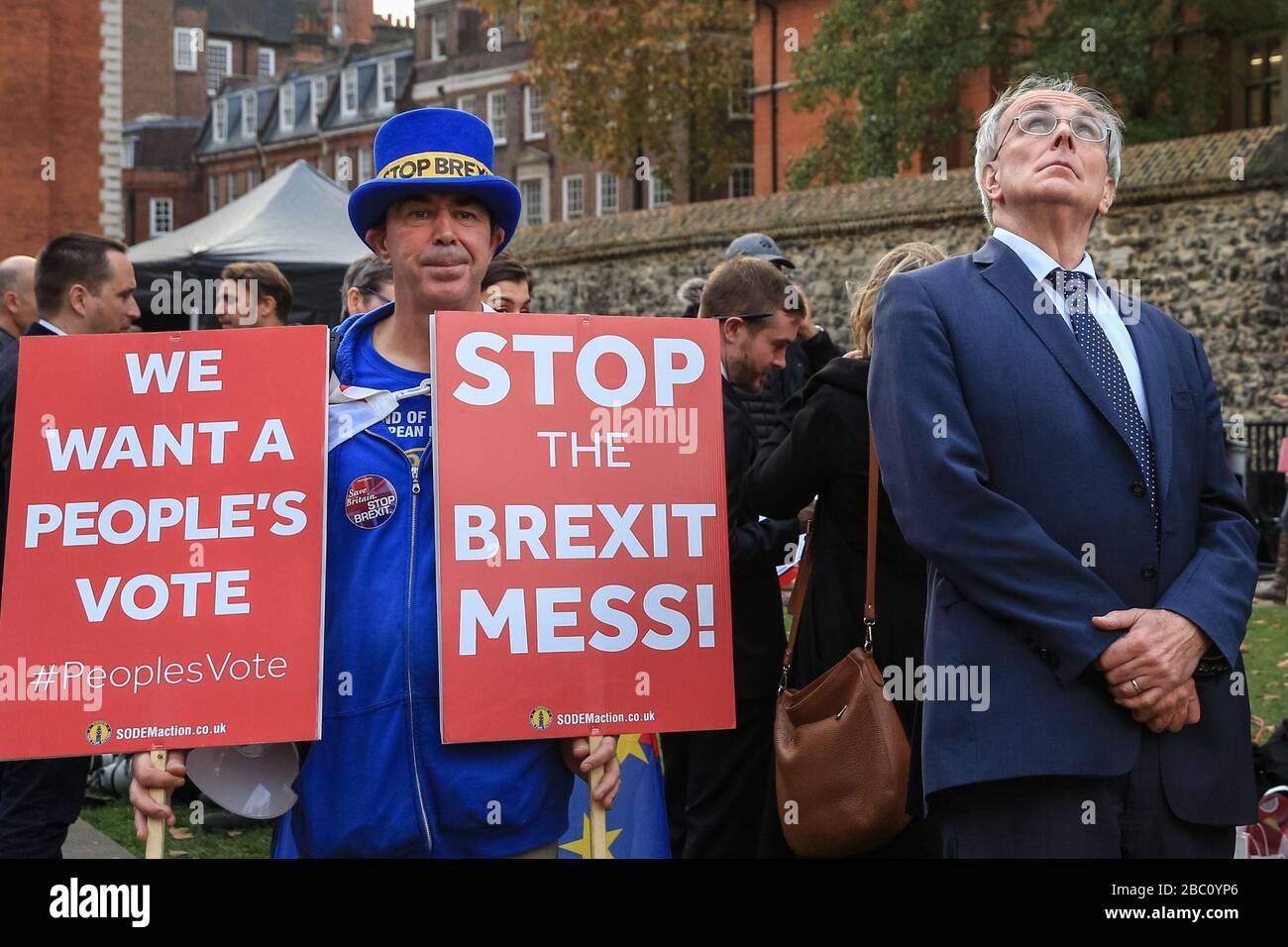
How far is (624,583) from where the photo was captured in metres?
3.24

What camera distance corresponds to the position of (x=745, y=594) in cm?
501

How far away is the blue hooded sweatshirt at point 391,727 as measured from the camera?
9.95ft

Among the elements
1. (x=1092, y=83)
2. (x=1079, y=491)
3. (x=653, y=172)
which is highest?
(x=653, y=172)

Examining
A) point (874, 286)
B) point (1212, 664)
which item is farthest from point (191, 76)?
point (1212, 664)

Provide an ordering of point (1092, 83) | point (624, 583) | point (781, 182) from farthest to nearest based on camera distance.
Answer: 1. point (781, 182)
2. point (1092, 83)
3. point (624, 583)

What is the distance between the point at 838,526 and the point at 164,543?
198 cm

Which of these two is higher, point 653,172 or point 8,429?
point 653,172

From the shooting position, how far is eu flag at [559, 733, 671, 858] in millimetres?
4742

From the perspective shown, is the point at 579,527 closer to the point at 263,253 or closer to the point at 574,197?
the point at 263,253

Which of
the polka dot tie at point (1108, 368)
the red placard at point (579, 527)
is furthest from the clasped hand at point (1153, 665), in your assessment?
the red placard at point (579, 527)

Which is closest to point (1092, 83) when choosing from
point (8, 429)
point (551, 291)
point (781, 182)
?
point (551, 291)
